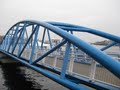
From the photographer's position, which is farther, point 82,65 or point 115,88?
point 82,65

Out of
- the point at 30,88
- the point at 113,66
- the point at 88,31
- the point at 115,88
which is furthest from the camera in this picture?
the point at 30,88

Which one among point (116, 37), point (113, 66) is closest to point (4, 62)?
point (116, 37)

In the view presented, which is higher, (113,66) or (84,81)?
(113,66)

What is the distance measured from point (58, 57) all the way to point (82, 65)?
3426 millimetres

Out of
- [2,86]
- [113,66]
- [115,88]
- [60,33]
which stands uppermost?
[60,33]

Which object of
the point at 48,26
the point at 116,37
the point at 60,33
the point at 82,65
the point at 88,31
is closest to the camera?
the point at 60,33

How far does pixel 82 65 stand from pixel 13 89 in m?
8.89

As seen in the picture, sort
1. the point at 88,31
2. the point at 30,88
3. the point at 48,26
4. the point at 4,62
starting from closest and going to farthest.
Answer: the point at 48,26, the point at 88,31, the point at 30,88, the point at 4,62

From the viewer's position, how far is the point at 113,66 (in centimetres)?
785

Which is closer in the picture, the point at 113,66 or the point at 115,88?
the point at 113,66

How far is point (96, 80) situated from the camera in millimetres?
12695

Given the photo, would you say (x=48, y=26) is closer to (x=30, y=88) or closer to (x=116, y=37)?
(x=116, y=37)

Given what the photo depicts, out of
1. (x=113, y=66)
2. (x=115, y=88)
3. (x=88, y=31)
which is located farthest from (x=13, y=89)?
(x=113, y=66)

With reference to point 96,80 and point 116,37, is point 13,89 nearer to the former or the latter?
point 116,37
